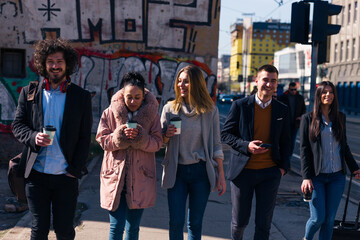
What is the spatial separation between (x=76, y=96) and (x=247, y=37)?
597 ft

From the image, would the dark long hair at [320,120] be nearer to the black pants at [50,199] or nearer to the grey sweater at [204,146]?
the grey sweater at [204,146]

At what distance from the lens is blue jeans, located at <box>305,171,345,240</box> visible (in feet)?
14.5

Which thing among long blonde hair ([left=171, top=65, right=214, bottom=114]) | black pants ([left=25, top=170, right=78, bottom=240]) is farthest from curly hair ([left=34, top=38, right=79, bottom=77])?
long blonde hair ([left=171, top=65, right=214, bottom=114])

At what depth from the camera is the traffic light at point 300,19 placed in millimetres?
7141

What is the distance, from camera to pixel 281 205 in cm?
711

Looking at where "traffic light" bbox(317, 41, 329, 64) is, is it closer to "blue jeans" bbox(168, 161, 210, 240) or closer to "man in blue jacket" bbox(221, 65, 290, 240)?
"man in blue jacket" bbox(221, 65, 290, 240)

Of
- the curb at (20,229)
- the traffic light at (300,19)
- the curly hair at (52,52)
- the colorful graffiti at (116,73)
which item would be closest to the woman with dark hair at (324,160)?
the curly hair at (52,52)

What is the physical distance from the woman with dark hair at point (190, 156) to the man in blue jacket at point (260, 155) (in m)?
0.21

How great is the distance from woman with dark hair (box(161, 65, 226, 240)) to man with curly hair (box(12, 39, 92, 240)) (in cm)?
76

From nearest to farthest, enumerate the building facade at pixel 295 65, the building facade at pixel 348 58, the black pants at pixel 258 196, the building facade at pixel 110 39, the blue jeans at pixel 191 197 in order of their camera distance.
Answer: the blue jeans at pixel 191 197, the black pants at pixel 258 196, the building facade at pixel 110 39, the building facade at pixel 348 58, the building facade at pixel 295 65

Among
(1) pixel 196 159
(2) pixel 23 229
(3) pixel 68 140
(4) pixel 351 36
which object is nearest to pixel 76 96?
(3) pixel 68 140

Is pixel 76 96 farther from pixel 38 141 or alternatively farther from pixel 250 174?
pixel 250 174

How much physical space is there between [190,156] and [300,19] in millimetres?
3972

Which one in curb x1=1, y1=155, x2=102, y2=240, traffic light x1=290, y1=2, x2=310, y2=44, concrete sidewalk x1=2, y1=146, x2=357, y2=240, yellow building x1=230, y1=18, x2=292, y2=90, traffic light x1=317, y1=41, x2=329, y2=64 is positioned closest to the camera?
curb x1=1, y1=155, x2=102, y2=240
